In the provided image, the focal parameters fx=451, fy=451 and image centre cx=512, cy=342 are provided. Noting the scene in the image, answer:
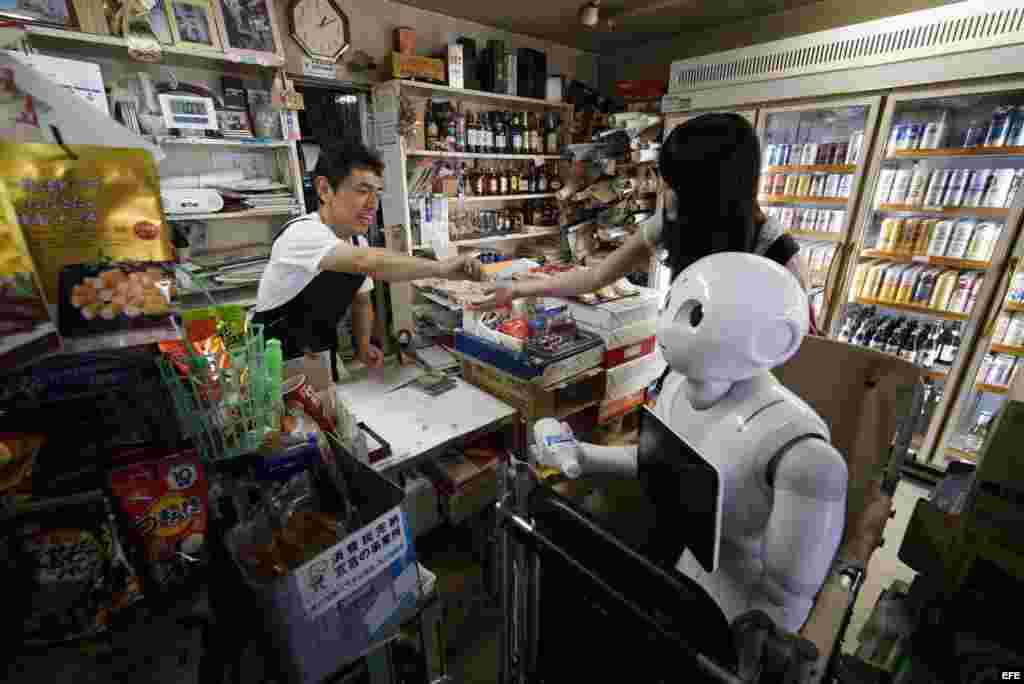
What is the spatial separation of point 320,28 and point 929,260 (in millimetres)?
3917

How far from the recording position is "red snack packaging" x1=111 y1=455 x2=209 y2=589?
0.68m

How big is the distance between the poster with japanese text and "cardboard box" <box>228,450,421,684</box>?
552 mm

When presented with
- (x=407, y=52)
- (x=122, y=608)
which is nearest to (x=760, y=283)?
(x=122, y=608)

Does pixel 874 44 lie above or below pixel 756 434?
above

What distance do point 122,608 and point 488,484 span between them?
4.72ft

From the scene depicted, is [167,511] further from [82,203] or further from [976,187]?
[976,187]

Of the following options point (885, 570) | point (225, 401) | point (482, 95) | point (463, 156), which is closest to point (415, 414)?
point (225, 401)

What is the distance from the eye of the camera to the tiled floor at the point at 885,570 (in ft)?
5.98

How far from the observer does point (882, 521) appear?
3.49 ft

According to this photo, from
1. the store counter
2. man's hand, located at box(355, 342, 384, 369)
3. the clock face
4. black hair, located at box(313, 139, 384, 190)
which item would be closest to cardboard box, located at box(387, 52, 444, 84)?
the clock face

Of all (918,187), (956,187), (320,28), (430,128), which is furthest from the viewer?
(430,128)

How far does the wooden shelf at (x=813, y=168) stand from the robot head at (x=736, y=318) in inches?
102

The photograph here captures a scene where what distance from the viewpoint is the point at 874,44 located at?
7.87ft

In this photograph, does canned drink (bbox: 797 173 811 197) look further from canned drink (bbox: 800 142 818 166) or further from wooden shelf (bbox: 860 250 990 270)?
wooden shelf (bbox: 860 250 990 270)
